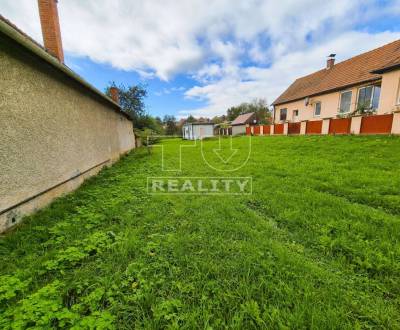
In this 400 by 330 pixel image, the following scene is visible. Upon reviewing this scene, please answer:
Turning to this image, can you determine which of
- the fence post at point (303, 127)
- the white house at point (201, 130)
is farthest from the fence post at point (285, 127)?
the white house at point (201, 130)

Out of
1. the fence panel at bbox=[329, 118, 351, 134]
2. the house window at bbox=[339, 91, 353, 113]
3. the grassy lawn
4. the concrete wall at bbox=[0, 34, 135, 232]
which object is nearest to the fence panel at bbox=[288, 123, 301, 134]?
the fence panel at bbox=[329, 118, 351, 134]

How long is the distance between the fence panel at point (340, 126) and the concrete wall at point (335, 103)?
1931 mm

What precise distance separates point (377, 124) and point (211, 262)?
35.6 feet

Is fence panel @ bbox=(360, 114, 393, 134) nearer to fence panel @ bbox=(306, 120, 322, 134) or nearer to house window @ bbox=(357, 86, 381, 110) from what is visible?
fence panel @ bbox=(306, 120, 322, 134)

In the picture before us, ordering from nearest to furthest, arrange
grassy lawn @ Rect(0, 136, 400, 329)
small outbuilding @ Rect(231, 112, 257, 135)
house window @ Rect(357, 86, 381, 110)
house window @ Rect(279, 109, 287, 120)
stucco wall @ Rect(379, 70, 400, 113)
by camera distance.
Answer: grassy lawn @ Rect(0, 136, 400, 329), stucco wall @ Rect(379, 70, 400, 113), house window @ Rect(357, 86, 381, 110), house window @ Rect(279, 109, 287, 120), small outbuilding @ Rect(231, 112, 257, 135)

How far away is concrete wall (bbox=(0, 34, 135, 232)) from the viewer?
2736 mm

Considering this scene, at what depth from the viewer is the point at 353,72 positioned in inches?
503

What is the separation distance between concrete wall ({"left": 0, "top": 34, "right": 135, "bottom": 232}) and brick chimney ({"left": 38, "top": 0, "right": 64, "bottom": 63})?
119 inches

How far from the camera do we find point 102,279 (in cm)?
179

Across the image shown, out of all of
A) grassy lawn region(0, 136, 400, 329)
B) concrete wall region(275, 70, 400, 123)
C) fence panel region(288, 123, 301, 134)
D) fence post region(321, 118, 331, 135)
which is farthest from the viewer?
fence panel region(288, 123, 301, 134)

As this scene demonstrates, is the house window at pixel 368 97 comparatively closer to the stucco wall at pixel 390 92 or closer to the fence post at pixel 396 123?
the stucco wall at pixel 390 92

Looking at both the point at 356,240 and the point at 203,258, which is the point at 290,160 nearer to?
the point at 356,240

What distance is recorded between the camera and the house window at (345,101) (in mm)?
12547

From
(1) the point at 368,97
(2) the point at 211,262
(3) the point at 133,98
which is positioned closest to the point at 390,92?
(1) the point at 368,97
